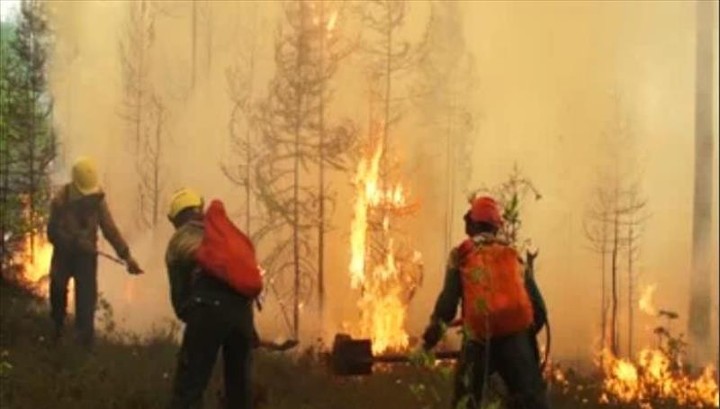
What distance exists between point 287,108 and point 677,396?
689 cm

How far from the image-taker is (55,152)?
541 inches

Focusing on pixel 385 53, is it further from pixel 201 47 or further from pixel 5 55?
pixel 5 55

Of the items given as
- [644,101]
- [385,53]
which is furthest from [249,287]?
[644,101]

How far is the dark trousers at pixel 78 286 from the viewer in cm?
873

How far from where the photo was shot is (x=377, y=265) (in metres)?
14.8

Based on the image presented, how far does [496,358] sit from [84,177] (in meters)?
4.56

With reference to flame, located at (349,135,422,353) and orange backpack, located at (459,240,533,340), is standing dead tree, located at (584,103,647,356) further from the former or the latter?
orange backpack, located at (459,240,533,340)

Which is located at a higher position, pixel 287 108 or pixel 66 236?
pixel 287 108

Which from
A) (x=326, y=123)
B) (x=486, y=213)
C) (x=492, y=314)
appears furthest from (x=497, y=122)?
(x=492, y=314)

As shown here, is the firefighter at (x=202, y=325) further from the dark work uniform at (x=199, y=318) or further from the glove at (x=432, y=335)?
the glove at (x=432, y=335)

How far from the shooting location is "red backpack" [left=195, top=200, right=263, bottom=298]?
5777 millimetres

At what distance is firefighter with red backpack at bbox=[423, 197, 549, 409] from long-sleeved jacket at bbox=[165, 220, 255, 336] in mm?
1145

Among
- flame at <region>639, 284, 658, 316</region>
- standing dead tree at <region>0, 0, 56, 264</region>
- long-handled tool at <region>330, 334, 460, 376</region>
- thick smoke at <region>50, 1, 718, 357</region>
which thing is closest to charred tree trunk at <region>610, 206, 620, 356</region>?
thick smoke at <region>50, 1, 718, 357</region>

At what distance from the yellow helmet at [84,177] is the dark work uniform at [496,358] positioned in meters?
4.19
